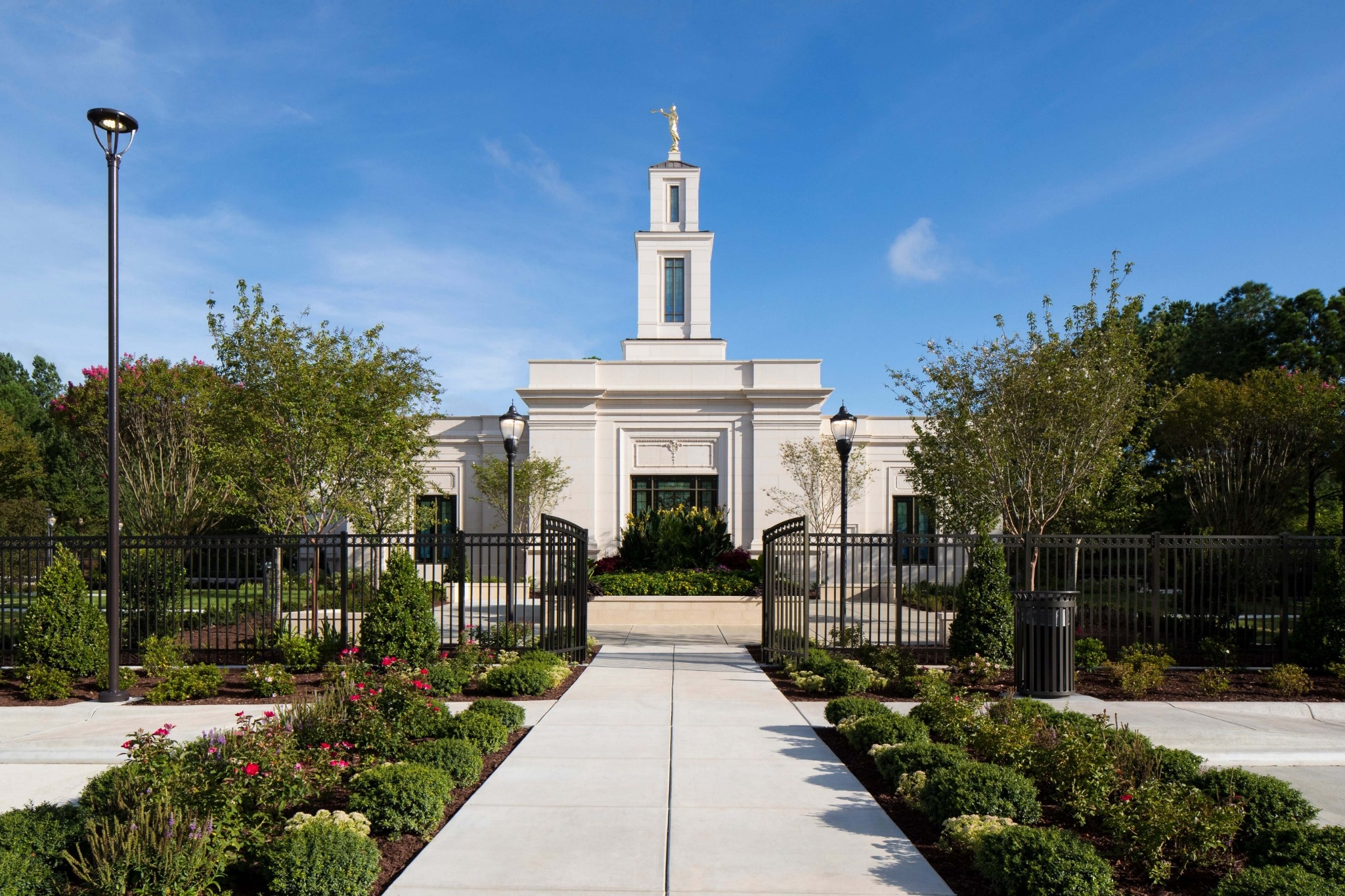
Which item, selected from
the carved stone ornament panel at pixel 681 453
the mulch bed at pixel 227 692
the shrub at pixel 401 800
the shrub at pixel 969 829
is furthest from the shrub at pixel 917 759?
the carved stone ornament panel at pixel 681 453

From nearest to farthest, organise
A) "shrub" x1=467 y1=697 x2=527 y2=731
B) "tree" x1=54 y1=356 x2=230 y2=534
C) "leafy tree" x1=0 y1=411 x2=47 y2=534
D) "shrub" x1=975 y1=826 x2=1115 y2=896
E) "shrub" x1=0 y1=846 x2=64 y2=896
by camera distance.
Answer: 1. "shrub" x1=0 y1=846 x2=64 y2=896
2. "shrub" x1=975 y1=826 x2=1115 y2=896
3. "shrub" x1=467 y1=697 x2=527 y2=731
4. "tree" x1=54 y1=356 x2=230 y2=534
5. "leafy tree" x1=0 y1=411 x2=47 y2=534

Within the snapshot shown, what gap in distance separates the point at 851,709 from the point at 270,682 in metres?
7.25

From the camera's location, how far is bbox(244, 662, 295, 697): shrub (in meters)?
10.1

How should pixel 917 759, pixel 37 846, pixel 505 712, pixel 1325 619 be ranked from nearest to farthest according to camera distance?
pixel 37 846 < pixel 917 759 < pixel 505 712 < pixel 1325 619

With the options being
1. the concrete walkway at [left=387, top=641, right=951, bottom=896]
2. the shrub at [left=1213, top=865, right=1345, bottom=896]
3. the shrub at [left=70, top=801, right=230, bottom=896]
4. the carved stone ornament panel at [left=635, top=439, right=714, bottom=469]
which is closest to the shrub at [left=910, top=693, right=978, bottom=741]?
the concrete walkway at [left=387, top=641, right=951, bottom=896]

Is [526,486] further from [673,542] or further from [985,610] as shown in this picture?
[985,610]

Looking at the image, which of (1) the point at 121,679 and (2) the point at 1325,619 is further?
(2) the point at 1325,619

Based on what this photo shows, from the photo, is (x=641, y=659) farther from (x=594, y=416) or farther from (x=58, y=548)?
(x=594, y=416)

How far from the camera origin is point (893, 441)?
3080 cm

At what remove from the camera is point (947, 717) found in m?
7.66

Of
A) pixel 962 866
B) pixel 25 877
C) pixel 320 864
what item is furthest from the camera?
pixel 962 866

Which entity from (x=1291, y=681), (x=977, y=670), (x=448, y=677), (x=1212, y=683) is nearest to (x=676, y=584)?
(x=977, y=670)

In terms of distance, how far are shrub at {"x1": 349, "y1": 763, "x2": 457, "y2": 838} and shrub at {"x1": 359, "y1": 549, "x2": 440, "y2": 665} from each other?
5543 mm

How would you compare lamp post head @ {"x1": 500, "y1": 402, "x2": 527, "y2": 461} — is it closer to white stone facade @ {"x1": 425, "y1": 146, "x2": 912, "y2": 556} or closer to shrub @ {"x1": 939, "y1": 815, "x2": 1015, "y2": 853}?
white stone facade @ {"x1": 425, "y1": 146, "x2": 912, "y2": 556}
